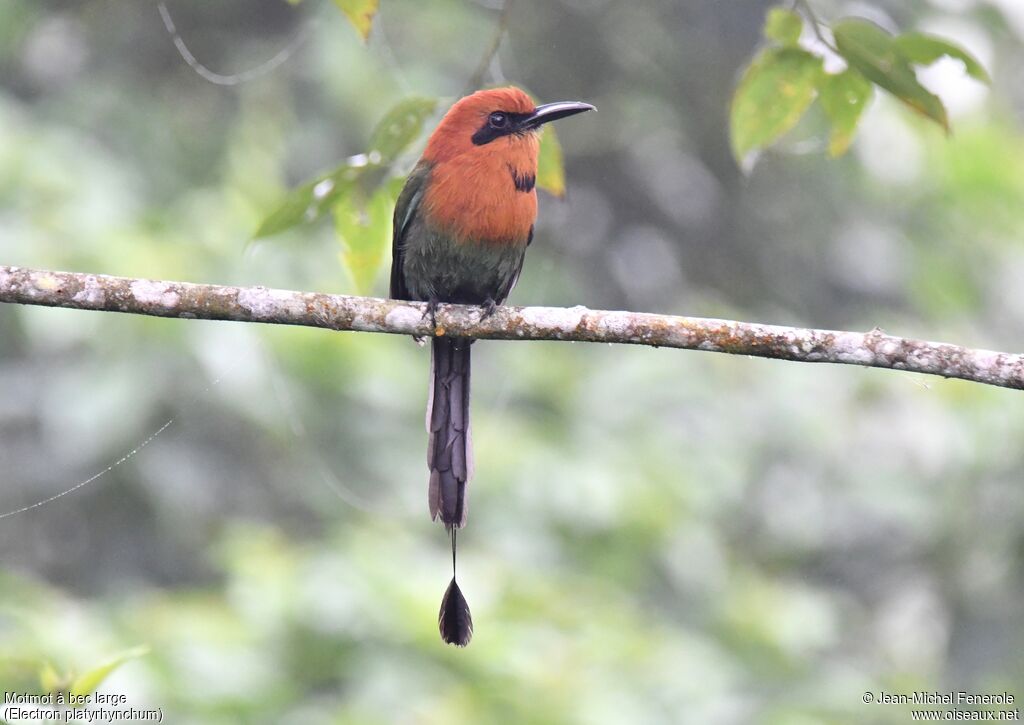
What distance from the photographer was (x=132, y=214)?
396cm

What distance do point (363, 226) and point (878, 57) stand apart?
1.04m

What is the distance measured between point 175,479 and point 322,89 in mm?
2366

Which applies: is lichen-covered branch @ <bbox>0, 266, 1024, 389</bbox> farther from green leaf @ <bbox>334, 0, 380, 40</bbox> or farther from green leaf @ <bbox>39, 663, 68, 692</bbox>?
green leaf @ <bbox>39, 663, 68, 692</bbox>

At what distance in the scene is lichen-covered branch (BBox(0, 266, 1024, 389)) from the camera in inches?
81.5

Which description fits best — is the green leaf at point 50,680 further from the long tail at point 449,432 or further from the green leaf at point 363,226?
the green leaf at point 363,226

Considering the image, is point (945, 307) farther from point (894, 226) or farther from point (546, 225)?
point (546, 225)

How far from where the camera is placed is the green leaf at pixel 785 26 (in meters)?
2.23

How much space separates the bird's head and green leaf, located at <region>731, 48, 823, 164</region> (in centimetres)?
59

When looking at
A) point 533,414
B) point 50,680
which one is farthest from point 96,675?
point 533,414

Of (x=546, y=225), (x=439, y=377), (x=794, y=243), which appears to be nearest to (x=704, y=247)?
(x=794, y=243)

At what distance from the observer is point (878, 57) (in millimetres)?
2158

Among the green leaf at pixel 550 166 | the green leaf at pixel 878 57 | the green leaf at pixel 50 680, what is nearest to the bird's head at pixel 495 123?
the green leaf at pixel 550 166

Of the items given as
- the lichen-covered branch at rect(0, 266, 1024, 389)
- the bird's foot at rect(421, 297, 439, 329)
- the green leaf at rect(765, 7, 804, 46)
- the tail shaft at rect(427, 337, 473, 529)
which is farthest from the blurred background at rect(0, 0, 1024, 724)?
the green leaf at rect(765, 7, 804, 46)

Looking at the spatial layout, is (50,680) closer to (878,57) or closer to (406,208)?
(406,208)
